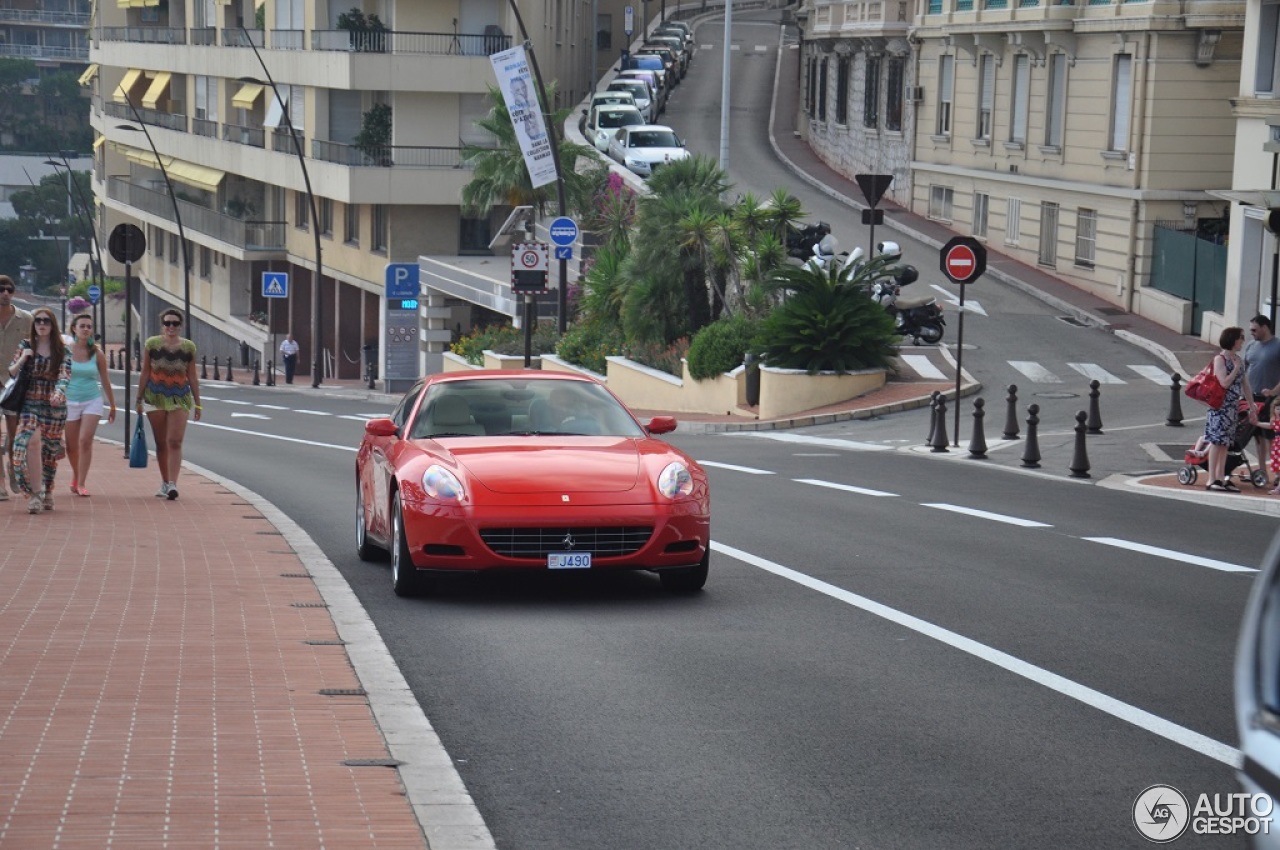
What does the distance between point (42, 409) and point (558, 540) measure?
638 cm

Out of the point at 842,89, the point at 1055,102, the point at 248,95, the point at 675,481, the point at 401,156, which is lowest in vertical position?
the point at 675,481

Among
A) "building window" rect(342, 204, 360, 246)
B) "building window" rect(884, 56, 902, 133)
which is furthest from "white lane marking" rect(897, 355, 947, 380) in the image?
"building window" rect(342, 204, 360, 246)

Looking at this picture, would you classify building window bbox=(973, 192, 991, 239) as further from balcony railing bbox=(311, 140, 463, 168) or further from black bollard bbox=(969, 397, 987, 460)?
black bollard bbox=(969, 397, 987, 460)

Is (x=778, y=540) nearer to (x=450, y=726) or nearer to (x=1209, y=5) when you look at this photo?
(x=450, y=726)

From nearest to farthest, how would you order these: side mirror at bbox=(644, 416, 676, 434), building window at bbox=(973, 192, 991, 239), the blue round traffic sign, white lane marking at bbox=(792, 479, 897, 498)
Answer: side mirror at bbox=(644, 416, 676, 434) < white lane marking at bbox=(792, 479, 897, 498) < the blue round traffic sign < building window at bbox=(973, 192, 991, 239)

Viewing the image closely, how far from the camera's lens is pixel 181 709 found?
773cm

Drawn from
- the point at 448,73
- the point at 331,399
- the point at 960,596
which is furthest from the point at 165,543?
the point at 448,73

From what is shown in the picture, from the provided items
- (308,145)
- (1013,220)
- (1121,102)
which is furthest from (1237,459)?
(308,145)

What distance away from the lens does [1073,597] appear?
11258mm

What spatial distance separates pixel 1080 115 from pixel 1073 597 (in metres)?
34.3

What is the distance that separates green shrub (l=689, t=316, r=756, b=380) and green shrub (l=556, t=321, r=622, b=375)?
648cm

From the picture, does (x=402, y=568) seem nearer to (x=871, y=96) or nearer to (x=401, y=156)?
(x=401, y=156)

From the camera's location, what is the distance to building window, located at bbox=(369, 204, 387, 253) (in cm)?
6228

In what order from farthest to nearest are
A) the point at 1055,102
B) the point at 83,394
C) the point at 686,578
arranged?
the point at 1055,102 → the point at 83,394 → the point at 686,578
